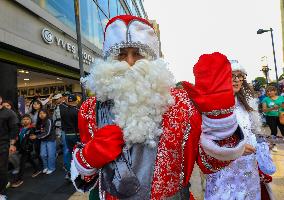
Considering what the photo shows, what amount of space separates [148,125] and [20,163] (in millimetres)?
5553

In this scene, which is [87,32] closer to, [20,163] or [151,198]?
[20,163]

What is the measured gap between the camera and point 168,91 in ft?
5.44

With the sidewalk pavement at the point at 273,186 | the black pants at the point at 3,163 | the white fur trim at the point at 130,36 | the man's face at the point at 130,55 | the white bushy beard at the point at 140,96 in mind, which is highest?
the white fur trim at the point at 130,36

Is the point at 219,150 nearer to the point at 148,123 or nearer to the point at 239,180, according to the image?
the point at 148,123

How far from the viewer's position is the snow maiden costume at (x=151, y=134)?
1457 mm

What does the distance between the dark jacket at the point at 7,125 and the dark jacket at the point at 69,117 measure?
1199 millimetres

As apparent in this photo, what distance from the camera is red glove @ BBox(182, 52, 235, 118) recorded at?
1.40m

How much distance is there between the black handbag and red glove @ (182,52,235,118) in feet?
1.43

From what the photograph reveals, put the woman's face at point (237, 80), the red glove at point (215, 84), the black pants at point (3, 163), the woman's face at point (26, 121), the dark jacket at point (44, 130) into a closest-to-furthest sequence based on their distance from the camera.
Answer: the red glove at point (215, 84) < the woman's face at point (237, 80) < the black pants at point (3, 163) < the dark jacket at point (44, 130) < the woman's face at point (26, 121)

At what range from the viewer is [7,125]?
5277 mm

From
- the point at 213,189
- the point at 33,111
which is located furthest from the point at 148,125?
the point at 33,111

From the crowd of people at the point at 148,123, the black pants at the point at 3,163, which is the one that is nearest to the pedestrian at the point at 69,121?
the black pants at the point at 3,163

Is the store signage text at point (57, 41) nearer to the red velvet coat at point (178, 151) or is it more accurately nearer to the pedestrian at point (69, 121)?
the pedestrian at point (69, 121)

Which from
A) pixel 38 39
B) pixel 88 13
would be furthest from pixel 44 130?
pixel 88 13
